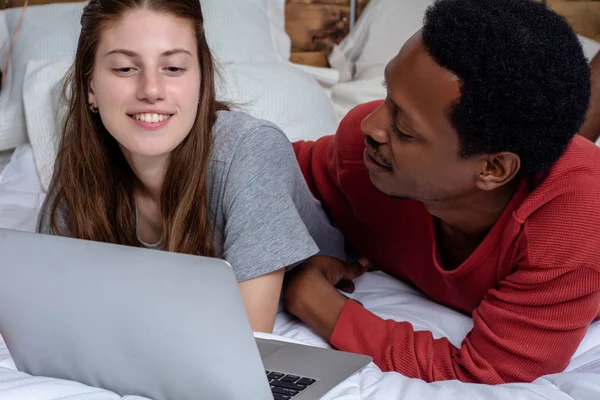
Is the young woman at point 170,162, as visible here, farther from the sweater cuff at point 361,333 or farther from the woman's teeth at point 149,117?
the sweater cuff at point 361,333

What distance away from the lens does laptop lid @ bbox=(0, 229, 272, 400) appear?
69 cm

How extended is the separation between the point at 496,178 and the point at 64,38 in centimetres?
129

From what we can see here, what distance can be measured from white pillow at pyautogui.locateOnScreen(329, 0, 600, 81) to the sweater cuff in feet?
4.48

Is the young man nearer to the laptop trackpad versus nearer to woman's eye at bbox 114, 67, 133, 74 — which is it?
the laptop trackpad

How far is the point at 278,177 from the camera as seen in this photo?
1.17m

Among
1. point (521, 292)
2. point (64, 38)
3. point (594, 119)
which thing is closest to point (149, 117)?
point (521, 292)

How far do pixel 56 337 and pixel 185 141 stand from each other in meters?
0.48

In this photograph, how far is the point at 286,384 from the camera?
85 centimetres

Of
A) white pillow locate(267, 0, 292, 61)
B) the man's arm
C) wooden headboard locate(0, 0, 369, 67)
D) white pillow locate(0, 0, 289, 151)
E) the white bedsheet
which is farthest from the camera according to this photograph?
wooden headboard locate(0, 0, 369, 67)

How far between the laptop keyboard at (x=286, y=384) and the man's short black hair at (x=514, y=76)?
0.38m

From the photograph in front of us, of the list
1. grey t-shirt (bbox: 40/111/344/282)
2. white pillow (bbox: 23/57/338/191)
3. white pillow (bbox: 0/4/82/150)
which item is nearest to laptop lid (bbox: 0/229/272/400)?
grey t-shirt (bbox: 40/111/344/282)

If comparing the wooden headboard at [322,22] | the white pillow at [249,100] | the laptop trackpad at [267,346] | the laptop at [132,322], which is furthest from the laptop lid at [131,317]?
the wooden headboard at [322,22]

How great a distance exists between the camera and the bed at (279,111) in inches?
34.0

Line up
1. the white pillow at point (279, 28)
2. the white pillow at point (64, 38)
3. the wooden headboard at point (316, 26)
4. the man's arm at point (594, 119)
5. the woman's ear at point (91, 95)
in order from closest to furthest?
1. the woman's ear at point (91, 95)
2. the man's arm at point (594, 119)
3. the white pillow at point (64, 38)
4. the white pillow at point (279, 28)
5. the wooden headboard at point (316, 26)
